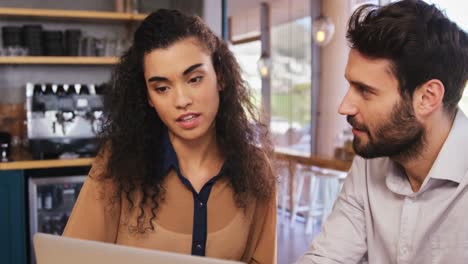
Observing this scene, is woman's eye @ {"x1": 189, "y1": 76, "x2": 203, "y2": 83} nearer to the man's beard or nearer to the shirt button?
the man's beard

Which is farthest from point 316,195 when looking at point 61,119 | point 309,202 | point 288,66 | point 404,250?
point 404,250

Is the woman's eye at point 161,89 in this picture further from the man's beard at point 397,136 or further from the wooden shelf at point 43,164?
the wooden shelf at point 43,164

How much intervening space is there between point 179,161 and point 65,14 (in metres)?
2.35

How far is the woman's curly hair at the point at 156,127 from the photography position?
4.42ft

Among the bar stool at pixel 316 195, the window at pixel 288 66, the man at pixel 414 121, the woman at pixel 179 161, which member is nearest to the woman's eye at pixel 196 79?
the woman at pixel 179 161

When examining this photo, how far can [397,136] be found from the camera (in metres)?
1.21

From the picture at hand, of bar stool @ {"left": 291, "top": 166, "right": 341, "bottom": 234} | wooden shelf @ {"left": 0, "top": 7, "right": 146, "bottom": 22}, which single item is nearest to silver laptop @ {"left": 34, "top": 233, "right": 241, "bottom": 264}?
wooden shelf @ {"left": 0, "top": 7, "right": 146, "bottom": 22}

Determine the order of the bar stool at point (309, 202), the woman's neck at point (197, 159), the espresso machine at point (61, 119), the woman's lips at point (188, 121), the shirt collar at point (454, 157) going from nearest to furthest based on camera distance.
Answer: the shirt collar at point (454, 157) → the woman's lips at point (188, 121) → the woman's neck at point (197, 159) → the espresso machine at point (61, 119) → the bar stool at point (309, 202)

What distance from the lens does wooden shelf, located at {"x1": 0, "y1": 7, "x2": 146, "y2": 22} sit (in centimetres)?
327

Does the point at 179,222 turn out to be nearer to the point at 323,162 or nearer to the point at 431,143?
the point at 431,143

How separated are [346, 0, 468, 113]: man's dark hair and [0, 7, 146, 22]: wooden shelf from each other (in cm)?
256

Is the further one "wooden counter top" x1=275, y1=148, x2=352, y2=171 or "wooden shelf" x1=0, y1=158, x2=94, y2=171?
"wooden counter top" x1=275, y1=148, x2=352, y2=171

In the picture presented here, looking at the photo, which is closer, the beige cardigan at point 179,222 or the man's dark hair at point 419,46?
the man's dark hair at point 419,46

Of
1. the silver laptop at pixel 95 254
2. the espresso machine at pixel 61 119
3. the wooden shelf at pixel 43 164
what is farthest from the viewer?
the espresso machine at pixel 61 119
